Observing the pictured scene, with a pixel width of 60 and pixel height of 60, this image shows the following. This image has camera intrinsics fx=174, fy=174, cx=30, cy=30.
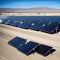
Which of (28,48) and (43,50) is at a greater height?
(43,50)

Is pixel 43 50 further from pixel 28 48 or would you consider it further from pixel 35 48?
pixel 28 48

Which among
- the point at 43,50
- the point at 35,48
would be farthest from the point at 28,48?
the point at 43,50

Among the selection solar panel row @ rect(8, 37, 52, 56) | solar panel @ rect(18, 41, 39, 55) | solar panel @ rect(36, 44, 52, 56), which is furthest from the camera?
solar panel @ rect(18, 41, 39, 55)

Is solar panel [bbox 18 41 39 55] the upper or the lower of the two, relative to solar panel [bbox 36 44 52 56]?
lower

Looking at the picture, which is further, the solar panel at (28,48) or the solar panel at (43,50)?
the solar panel at (28,48)

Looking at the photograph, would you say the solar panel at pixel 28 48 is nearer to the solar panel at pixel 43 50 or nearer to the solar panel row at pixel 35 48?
the solar panel row at pixel 35 48

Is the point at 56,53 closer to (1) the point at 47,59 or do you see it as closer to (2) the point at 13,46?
(1) the point at 47,59

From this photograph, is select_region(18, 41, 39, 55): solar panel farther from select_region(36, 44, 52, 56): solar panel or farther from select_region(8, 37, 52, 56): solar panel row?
select_region(36, 44, 52, 56): solar panel

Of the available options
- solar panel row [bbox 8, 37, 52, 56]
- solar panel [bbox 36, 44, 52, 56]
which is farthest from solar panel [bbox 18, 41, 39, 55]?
solar panel [bbox 36, 44, 52, 56]

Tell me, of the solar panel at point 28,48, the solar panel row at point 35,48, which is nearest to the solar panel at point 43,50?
the solar panel row at point 35,48

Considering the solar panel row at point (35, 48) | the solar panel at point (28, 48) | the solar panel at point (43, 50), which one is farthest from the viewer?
the solar panel at point (28, 48)

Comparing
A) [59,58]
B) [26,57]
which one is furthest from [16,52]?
[59,58]
